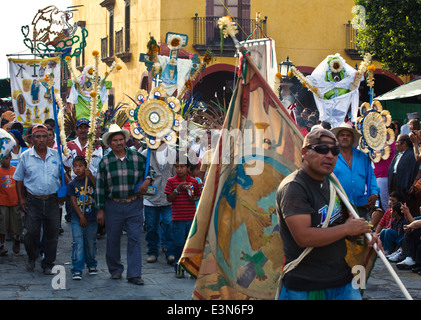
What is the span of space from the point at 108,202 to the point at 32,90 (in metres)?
6.87

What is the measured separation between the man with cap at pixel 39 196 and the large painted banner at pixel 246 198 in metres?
3.69

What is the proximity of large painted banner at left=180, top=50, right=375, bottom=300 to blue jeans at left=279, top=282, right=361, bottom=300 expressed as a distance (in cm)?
97

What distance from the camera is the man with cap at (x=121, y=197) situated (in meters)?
8.05

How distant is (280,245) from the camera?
18.0ft

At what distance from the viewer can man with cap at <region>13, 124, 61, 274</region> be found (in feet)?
28.2

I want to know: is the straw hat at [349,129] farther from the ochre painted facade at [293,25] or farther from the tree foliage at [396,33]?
the ochre painted facade at [293,25]

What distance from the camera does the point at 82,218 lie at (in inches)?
331

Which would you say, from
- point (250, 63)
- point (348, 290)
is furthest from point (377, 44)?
point (348, 290)

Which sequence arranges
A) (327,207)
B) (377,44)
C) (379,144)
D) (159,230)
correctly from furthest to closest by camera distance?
(377,44), (159,230), (379,144), (327,207)

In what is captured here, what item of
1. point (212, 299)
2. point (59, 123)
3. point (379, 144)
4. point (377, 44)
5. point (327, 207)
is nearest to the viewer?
point (327, 207)

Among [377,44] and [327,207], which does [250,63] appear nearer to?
[327,207]

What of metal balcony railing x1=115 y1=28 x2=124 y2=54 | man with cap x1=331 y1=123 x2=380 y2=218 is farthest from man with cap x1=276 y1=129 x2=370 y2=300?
metal balcony railing x1=115 y1=28 x2=124 y2=54

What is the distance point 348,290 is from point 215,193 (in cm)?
135

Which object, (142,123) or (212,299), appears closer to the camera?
(212,299)
